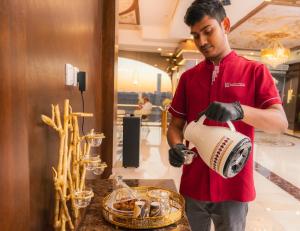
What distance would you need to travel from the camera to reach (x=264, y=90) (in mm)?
1080

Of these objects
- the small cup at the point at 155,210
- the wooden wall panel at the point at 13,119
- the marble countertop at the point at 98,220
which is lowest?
the marble countertop at the point at 98,220

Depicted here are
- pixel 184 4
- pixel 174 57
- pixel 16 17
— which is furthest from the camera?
pixel 174 57

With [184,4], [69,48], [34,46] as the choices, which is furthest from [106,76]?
[184,4]

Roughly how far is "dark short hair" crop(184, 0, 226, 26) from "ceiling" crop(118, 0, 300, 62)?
3.42m

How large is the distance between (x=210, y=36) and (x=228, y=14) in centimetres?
411

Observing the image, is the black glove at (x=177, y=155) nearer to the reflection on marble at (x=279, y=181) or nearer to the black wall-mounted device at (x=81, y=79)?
the black wall-mounted device at (x=81, y=79)

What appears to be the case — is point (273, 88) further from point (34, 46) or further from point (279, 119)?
point (34, 46)

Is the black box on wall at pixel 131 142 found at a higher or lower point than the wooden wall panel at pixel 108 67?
lower

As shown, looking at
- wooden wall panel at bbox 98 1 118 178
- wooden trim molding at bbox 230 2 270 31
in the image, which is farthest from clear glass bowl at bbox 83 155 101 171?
wooden trim molding at bbox 230 2 270 31

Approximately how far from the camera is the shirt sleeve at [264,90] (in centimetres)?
107

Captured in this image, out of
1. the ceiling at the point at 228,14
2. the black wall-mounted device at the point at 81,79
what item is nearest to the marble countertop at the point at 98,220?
the black wall-mounted device at the point at 81,79

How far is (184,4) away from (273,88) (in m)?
3.77

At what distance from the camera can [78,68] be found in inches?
56.6

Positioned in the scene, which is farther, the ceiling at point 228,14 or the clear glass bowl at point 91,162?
the ceiling at point 228,14
